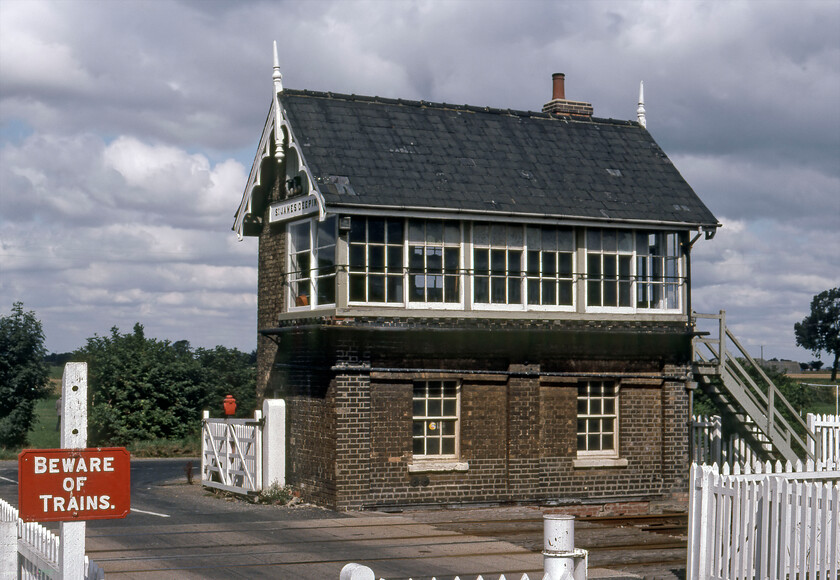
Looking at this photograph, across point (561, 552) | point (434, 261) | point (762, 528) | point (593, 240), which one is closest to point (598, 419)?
point (593, 240)

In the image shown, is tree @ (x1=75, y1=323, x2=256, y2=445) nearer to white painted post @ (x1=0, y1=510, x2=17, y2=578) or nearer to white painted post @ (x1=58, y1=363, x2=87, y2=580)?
white painted post @ (x1=0, y1=510, x2=17, y2=578)

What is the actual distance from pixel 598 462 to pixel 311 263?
288 inches

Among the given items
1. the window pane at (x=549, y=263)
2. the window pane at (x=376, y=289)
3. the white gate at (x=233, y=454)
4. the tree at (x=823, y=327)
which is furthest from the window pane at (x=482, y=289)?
the tree at (x=823, y=327)

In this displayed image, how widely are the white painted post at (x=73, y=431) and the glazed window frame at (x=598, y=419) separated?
53.3ft

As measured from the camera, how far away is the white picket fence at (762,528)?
34.4 feet

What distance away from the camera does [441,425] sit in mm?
21562

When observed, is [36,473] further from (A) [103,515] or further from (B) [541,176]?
(B) [541,176]

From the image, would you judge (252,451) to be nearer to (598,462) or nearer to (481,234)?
(481,234)

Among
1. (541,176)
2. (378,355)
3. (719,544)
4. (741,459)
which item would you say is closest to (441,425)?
(378,355)

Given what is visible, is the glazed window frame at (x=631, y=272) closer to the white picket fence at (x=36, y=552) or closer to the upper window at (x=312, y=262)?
the upper window at (x=312, y=262)

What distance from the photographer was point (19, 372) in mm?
41875

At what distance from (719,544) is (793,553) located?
0.98 m

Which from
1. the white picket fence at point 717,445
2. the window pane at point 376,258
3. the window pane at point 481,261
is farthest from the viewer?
the white picket fence at point 717,445

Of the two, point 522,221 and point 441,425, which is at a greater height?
point 522,221
